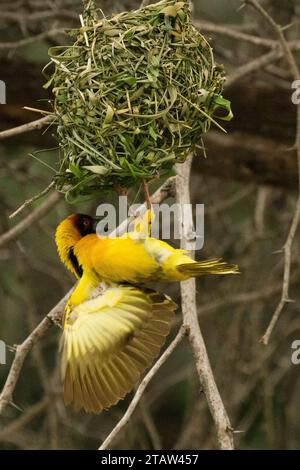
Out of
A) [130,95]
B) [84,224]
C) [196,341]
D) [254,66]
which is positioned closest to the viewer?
[130,95]

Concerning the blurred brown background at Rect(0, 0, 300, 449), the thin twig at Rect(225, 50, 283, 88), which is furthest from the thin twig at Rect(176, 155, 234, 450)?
the blurred brown background at Rect(0, 0, 300, 449)

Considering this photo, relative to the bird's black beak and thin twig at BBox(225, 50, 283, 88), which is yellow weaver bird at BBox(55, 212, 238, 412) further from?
thin twig at BBox(225, 50, 283, 88)

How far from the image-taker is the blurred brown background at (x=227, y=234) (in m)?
4.93

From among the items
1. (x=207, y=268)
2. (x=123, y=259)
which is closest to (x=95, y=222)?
(x=123, y=259)

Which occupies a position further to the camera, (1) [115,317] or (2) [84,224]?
(2) [84,224]

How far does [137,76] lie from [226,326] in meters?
3.00

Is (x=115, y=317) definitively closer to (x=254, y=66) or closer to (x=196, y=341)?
(x=196, y=341)

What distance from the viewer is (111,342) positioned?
10.0 ft

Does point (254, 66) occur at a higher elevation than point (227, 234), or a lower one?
higher

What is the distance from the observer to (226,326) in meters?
5.60

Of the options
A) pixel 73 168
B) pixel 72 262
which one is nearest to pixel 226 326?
pixel 72 262

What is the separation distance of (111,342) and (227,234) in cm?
252

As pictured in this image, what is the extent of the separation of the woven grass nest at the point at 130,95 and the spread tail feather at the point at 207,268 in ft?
0.97
